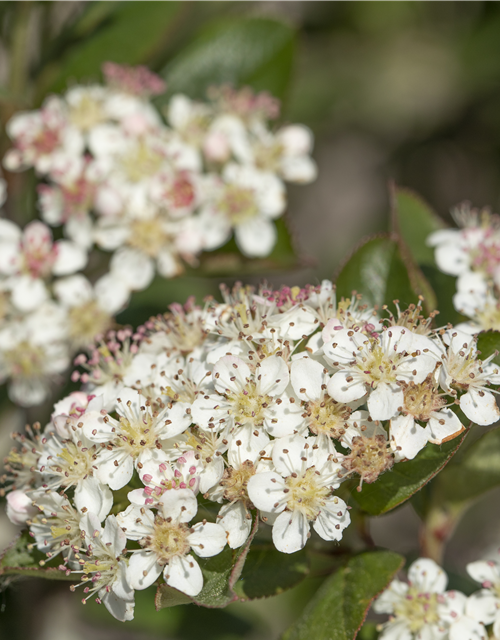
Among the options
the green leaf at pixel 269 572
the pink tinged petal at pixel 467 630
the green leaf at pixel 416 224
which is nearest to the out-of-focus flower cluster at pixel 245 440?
the green leaf at pixel 269 572

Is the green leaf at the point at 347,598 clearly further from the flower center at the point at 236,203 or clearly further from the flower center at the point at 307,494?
the flower center at the point at 236,203

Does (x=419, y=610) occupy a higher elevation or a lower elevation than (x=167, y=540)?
lower

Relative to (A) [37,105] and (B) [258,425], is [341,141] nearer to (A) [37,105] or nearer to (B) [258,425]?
(A) [37,105]

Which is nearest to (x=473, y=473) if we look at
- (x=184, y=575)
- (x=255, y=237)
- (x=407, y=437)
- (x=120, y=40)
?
(x=407, y=437)

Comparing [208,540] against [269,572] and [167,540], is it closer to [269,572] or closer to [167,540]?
[167,540]

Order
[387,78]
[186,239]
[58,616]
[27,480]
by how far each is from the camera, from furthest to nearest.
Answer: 1. [387,78]
2. [58,616]
3. [186,239]
4. [27,480]

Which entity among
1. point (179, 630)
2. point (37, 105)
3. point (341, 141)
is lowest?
point (179, 630)

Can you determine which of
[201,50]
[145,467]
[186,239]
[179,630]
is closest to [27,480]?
[145,467]

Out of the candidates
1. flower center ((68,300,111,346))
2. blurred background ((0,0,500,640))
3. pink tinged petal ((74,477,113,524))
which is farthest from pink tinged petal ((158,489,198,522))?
blurred background ((0,0,500,640))
